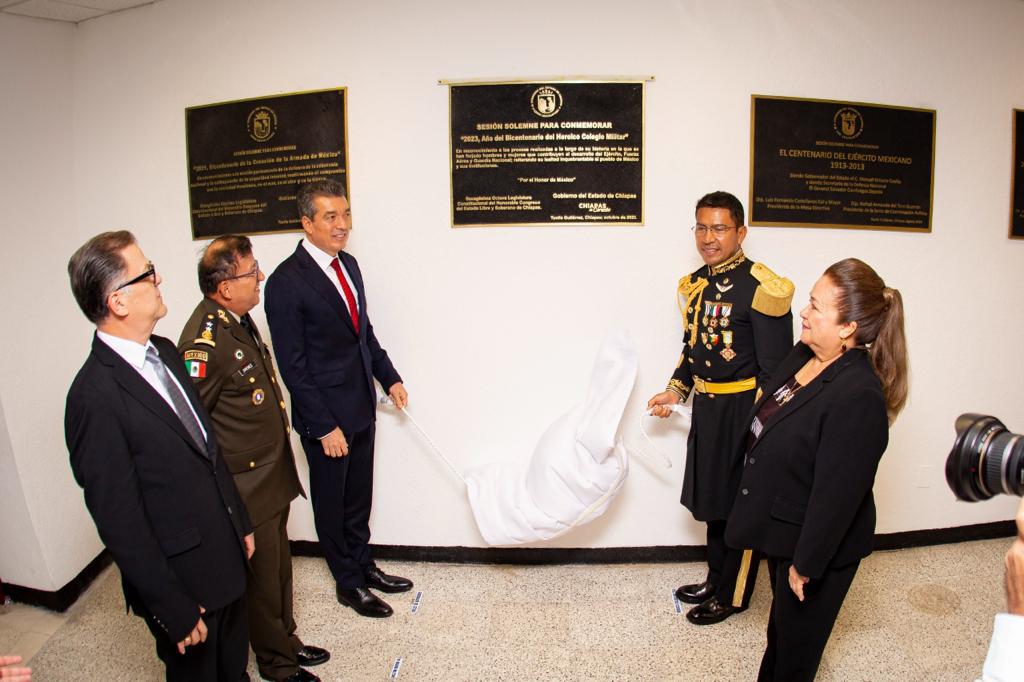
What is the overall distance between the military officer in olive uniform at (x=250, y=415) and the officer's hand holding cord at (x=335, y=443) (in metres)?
0.24

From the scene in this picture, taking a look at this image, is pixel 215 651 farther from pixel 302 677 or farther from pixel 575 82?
pixel 575 82

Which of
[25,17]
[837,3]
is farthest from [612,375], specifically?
[25,17]

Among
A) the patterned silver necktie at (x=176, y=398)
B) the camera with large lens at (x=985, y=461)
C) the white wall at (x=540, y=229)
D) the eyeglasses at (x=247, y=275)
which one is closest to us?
the camera with large lens at (x=985, y=461)

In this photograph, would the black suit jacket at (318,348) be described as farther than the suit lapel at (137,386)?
Yes

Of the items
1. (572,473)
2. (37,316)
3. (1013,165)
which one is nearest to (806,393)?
(572,473)

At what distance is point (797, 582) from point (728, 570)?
985mm

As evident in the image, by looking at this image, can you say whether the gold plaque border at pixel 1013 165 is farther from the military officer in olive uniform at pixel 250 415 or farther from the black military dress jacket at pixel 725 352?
the military officer in olive uniform at pixel 250 415

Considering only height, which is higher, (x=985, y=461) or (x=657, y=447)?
(x=985, y=461)

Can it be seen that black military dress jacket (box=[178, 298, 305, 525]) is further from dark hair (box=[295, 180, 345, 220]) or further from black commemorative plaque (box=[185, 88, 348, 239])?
black commemorative plaque (box=[185, 88, 348, 239])

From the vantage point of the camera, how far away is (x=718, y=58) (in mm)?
2697

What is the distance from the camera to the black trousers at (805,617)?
164cm

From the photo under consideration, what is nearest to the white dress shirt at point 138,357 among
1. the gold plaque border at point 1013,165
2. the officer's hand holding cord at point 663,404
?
the officer's hand holding cord at point 663,404

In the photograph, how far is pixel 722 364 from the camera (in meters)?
2.40

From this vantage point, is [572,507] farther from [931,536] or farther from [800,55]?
[800,55]
